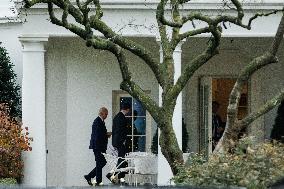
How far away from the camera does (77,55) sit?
18438 millimetres

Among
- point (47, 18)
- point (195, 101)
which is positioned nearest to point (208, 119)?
point (195, 101)

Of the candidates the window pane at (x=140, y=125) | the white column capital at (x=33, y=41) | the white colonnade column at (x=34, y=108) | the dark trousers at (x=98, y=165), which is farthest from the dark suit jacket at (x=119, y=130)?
the white column capital at (x=33, y=41)

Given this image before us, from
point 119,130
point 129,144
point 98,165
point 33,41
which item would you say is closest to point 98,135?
point 119,130

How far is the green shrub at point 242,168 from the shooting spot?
367 inches

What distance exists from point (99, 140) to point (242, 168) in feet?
26.7

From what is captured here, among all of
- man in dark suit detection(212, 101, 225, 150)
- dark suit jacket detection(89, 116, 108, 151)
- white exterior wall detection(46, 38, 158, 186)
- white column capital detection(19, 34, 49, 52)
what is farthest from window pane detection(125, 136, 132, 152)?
white column capital detection(19, 34, 49, 52)

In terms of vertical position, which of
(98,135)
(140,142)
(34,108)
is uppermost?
(34,108)

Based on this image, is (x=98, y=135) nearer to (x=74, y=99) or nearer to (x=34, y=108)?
(x=74, y=99)

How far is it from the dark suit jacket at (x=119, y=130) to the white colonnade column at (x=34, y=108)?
175 centimetres

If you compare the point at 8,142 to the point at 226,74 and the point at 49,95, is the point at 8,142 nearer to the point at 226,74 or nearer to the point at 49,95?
the point at 49,95

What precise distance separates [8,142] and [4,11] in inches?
238

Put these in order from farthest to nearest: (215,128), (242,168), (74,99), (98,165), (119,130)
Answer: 1. (215,128)
2. (74,99)
3. (98,165)
4. (119,130)
5. (242,168)

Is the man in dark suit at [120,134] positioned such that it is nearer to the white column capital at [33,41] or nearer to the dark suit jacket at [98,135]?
the dark suit jacket at [98,135]

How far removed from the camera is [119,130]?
1741 centimetres
